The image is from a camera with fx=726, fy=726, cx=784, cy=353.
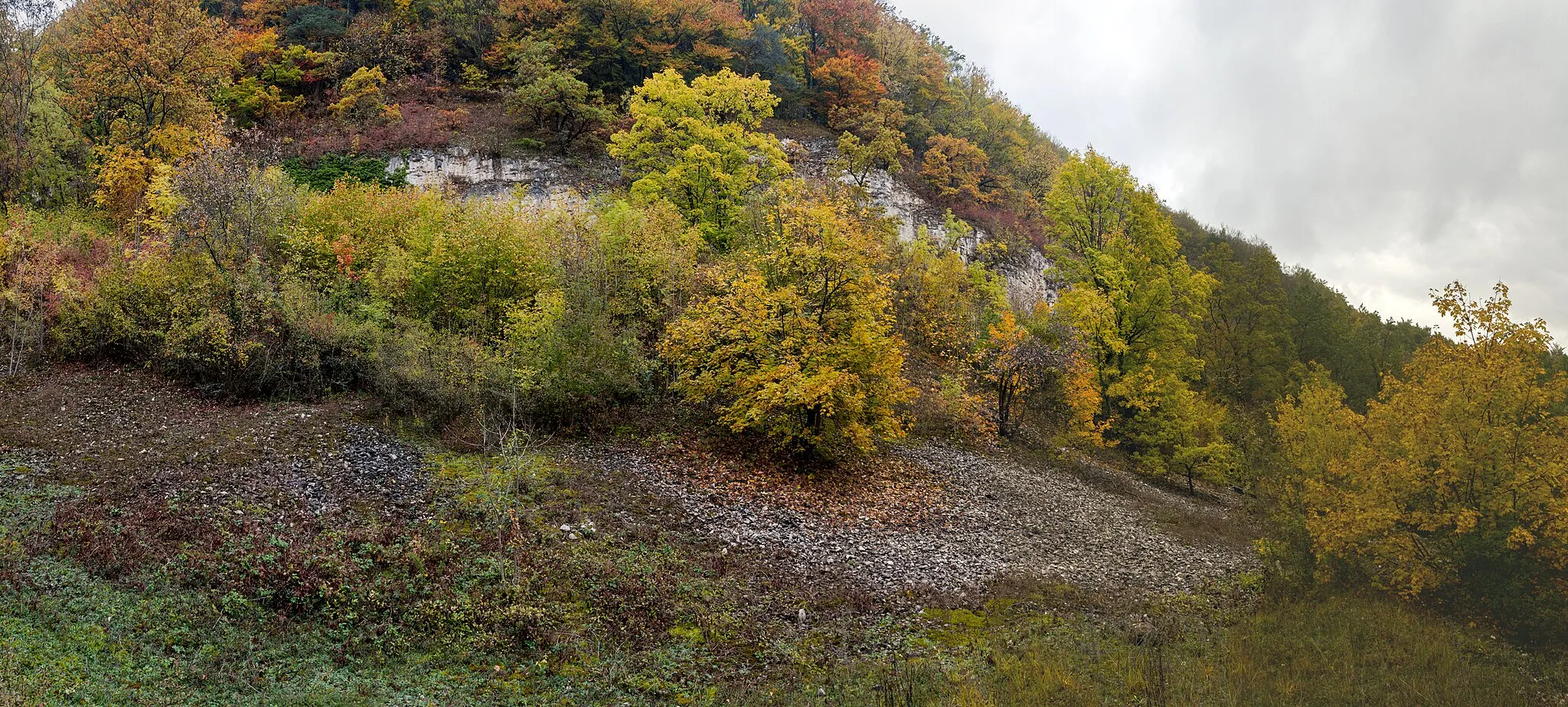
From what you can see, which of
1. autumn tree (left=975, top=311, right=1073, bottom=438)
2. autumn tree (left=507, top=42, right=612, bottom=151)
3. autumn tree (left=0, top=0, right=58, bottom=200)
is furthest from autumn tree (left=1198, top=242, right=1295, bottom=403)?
autumn tree (left=0, top=0, right=58, bottom=200)

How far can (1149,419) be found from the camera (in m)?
31.2

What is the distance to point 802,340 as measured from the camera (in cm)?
2066

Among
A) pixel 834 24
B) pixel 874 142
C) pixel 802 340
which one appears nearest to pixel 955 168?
pixel 874 142

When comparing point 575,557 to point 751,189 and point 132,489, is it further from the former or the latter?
point 751,189

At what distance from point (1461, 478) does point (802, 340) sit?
47.5 ft

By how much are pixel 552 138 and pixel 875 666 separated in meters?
38.3

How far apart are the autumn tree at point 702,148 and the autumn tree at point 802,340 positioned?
1105 cm

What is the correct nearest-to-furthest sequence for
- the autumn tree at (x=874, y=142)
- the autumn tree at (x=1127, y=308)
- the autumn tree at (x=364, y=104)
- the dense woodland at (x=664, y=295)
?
the dense woodland at (x=664, y=295), the autumn tree at (x=1127, y=308), the autumn tree at (x=364, y=104), the autumn tree at (x=874, y=142)

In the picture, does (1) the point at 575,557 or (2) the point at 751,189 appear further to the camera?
(2) the point at 751,189

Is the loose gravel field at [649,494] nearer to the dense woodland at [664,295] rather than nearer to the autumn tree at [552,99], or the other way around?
the dense woodland at [664,295]

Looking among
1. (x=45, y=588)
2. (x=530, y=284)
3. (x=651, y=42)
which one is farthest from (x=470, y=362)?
(x=651, y=42)

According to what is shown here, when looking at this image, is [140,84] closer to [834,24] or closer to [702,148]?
[702,148]

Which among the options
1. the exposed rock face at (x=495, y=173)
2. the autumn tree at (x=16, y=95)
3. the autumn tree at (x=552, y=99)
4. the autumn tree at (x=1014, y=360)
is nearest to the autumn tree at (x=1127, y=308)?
the autumn tree at (x=1014, y=360)

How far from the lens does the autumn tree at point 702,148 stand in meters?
32.5
